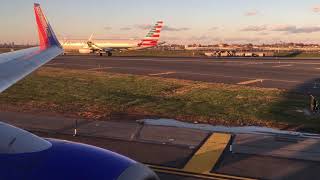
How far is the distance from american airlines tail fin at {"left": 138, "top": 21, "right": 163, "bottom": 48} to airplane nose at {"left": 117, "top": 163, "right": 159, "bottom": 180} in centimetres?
7625

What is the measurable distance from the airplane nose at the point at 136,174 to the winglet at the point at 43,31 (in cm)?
853

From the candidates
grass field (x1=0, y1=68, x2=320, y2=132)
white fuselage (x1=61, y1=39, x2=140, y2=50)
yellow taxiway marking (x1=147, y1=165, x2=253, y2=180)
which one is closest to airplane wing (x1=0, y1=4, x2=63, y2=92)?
yellow taxiway marking (x1=147, y1=165, x2=253, y2=180)

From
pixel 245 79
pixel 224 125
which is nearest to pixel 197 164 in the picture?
pixel 224 125

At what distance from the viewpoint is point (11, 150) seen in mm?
4773

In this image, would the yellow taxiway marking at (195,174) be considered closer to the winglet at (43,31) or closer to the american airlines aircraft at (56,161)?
the american airlines aircraft at (56,161)

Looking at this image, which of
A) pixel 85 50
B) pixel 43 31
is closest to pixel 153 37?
pixel 85 50

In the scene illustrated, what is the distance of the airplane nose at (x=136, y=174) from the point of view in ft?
14.9

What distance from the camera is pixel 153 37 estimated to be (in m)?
80.6

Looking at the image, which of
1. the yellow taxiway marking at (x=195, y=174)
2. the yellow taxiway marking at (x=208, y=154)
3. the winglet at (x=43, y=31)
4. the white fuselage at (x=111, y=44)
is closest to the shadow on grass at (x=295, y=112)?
the yellow taxiway marking at (x=208, y=154)

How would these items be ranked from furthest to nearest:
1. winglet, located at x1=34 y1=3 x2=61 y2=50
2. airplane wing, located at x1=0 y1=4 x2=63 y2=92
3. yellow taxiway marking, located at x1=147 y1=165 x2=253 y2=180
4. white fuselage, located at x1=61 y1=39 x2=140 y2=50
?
1. white fuselage, located at x1=61 y1=39 x2=140 y2=50
2. winglet, located at x1=34 y1=3 x2=61 y2=50
3. yellow taxiway marking, located at x1=147 y1=165 x2=253 y2=180
4. airplane wing, located at x1=0 y1=4 x2=63 y2=92

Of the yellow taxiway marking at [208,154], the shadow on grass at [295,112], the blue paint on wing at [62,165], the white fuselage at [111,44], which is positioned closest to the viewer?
the blue paint on wing at [62,165]

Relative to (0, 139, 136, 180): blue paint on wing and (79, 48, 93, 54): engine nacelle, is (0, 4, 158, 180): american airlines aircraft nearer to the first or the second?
(0, 139, 136, 180): blue paint on wing

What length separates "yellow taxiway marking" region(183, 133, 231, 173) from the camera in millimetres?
9969

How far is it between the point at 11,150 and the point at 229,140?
28.4ft
